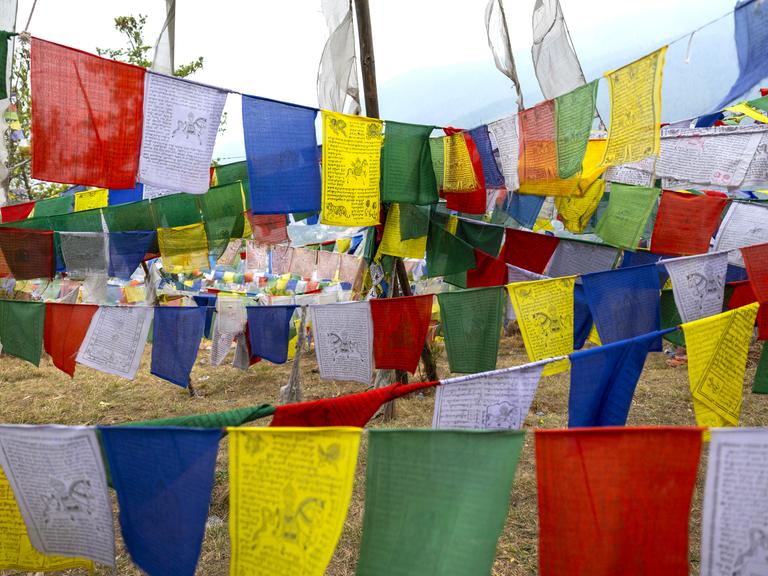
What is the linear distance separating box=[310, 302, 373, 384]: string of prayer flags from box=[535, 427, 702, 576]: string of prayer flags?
8.02 ft

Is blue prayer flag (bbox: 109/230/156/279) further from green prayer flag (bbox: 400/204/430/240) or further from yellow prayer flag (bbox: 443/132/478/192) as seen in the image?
yellow prayer flag (bbox: 443/132/478/192)

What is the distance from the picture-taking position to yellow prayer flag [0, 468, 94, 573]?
2.27 m

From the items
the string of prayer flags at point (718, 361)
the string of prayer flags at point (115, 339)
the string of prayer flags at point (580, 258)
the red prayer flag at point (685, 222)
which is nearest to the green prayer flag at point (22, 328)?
the string of prayer flags at point (115, 339)

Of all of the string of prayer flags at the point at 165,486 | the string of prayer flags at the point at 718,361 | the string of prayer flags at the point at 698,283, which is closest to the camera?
the string of prayer flags at the point at 165,486

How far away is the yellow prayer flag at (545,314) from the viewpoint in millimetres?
3854

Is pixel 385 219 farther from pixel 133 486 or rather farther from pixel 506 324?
pixel 506 324

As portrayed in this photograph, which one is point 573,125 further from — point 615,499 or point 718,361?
point 615,499

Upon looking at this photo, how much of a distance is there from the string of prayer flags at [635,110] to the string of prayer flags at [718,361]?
117 centimetres

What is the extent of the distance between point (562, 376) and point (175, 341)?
5118mm

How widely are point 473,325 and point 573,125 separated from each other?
5.21 ft

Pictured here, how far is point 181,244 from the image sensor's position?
6.26 m

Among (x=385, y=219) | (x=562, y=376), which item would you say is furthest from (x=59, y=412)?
(x=562, y=376)

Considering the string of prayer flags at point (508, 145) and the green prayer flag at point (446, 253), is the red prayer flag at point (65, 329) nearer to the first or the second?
the green prayer flag at point (446, 253)

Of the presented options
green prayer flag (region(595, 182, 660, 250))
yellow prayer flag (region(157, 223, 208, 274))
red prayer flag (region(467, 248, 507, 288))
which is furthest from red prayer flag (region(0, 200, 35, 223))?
green prayer flag (region(595, 182, 660, 250))
